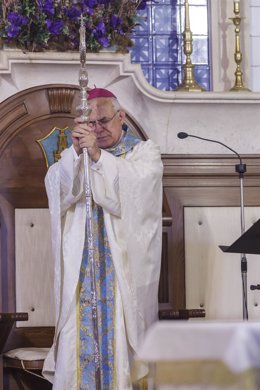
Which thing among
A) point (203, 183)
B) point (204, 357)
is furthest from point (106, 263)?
point (204, 357)

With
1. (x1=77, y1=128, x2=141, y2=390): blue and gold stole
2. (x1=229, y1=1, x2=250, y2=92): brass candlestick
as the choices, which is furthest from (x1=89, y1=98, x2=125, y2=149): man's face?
(x1=229, y1=1, x2=250, y2=92): brass candlestick

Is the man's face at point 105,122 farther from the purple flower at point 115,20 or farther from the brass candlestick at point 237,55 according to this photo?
the brass candlestick at point 237,55

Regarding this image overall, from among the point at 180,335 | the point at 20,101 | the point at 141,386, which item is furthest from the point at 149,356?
the point at 20,101

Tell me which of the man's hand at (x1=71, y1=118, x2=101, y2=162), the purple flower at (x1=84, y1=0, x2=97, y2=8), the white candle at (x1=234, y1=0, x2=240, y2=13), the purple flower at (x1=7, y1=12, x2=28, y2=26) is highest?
the white candle at (x1=234, y1=0, x2=240, y2=13)

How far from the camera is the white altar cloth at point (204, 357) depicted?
60.6 inches

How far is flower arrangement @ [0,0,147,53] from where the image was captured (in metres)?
6.10

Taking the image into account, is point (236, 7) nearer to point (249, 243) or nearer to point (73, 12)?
point (73, 12)

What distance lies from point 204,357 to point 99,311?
12.4ft

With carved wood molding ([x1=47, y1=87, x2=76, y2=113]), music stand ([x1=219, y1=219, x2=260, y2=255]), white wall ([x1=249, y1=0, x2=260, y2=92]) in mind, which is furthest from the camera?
white wall ([x1=249, y1=0, x2=260, y2=92])

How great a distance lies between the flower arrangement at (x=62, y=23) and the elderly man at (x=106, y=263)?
1035 millimetres

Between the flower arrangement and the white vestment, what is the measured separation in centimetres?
121

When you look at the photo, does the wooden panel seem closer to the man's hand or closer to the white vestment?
the white vestment

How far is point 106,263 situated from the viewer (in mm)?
5371

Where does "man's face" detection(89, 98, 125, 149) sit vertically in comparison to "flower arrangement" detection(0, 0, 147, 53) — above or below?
below
